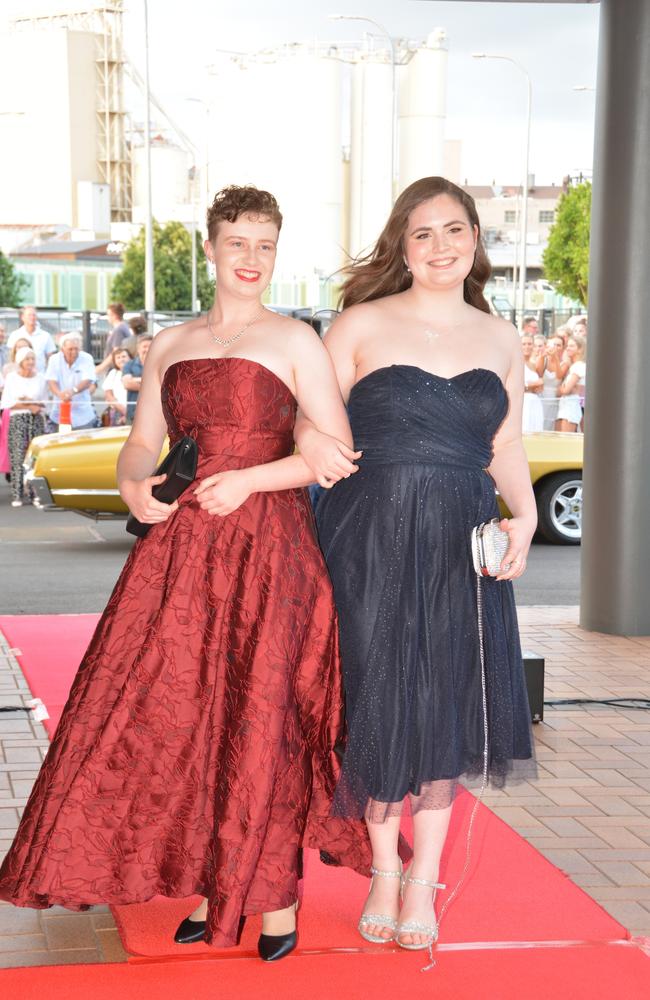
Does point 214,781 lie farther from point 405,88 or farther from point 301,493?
point 405,88

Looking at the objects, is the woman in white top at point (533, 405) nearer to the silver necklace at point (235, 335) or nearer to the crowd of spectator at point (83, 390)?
the crowd of spectator at point (83, 390)

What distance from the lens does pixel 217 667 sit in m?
3.42

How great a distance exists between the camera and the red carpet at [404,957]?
328 centimetres

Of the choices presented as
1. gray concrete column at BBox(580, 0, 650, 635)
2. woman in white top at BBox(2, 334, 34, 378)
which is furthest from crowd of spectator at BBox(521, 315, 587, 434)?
woman in white top at BBox(2, 334, 34, 378)

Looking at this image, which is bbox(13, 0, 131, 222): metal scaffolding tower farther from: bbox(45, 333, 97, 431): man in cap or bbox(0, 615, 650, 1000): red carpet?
bbox(0, 615, 650, 1000): red carpet

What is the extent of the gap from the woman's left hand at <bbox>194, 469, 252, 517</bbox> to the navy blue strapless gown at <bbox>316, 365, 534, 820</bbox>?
346 millimetres

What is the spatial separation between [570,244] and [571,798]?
5715 cm

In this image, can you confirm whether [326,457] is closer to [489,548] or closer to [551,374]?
[489,548]

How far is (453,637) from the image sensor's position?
356cm

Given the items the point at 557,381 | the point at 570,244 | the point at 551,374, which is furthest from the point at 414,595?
the point at 570,244

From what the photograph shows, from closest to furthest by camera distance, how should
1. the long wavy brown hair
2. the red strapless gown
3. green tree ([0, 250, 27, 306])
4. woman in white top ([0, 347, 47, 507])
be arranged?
1. the red strapless gown
2. the long wavy brown hair
3. woman in white top ([0, 347, 47, 507])
4. green tree ([0, 250, 27, 306])

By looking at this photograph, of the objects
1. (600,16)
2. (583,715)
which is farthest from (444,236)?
(600,16)

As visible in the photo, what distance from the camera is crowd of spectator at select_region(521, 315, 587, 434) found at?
14539 mm

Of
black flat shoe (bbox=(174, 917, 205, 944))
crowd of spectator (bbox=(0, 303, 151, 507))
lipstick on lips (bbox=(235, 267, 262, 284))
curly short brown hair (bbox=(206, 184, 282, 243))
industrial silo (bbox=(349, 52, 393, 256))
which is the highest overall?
industrial silo (bbox=(349, 52, 393, 256))
